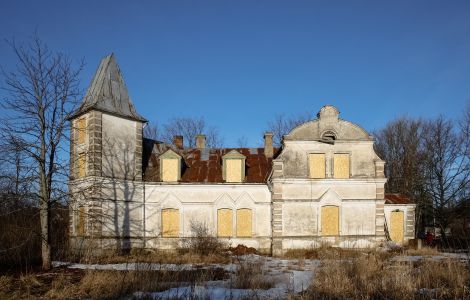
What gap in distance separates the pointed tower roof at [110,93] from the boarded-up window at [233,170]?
5480 millimetres

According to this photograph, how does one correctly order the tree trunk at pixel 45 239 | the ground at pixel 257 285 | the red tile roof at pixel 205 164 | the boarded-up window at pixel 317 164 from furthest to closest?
the red tile roof at pixel 205 164 < the boarded-up window at pixel 317 164 < the tree trunk at pixel 45 239 < the ground at pixel 257 285

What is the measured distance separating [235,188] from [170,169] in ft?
12.8

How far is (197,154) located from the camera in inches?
1085

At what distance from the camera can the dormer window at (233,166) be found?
25453mm

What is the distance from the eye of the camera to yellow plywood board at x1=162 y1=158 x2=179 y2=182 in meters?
25.2

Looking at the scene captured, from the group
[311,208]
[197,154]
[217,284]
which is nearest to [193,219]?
[197,154]

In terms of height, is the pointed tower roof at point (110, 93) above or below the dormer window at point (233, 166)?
above

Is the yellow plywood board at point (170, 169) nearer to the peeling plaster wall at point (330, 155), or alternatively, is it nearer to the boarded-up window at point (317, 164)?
the peeling plaster wall at point (330, 155)

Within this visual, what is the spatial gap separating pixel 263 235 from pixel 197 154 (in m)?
6.59

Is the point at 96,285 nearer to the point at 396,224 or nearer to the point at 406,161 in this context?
the point at 396,224

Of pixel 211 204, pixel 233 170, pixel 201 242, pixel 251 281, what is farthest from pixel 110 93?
pixel 251 281

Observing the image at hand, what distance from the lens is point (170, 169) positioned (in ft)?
82.8

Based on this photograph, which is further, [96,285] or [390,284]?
[96,285]

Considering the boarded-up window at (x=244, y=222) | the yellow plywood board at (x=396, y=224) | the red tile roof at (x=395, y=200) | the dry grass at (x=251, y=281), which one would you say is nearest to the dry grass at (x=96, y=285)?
the dry grass at (x=251, y=281)
